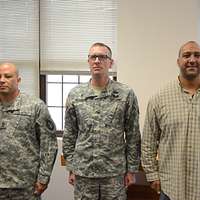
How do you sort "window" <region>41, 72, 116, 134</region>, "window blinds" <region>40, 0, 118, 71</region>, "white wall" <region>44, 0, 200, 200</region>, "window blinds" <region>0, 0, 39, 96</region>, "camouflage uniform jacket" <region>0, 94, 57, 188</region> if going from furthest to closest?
"window" <region>41, 72, 116, 134</region>
"window blinds" <region>0, 0, 39, 96</region>
"window blinds" <region>40, 0, 118, 71</region>
"white wall" <region>44, 0, 200, 200</region>
"camouflage uniform jacket" <region>0, 94, 57, 188</region>

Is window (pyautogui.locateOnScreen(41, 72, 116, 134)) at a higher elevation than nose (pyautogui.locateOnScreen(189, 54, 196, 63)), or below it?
below

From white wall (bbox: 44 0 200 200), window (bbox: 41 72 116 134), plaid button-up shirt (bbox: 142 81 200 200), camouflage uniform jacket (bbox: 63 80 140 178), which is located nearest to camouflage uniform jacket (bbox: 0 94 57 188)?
camouflage uniform jacket (bbox: 63 80 140 178)

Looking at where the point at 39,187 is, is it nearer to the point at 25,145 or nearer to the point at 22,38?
the point at 25,145

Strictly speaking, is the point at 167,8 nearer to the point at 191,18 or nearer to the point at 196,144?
the point at 191,18

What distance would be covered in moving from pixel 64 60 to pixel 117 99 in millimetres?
1550

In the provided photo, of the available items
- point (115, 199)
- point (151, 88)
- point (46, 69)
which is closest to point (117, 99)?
point (115, 199)

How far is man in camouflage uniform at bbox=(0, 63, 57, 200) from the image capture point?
8.74 ft

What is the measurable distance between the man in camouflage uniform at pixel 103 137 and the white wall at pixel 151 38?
1.00m

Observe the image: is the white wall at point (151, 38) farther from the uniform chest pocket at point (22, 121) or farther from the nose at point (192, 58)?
the uniform chest pocket at point (22, 121)

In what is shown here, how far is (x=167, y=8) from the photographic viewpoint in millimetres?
3605

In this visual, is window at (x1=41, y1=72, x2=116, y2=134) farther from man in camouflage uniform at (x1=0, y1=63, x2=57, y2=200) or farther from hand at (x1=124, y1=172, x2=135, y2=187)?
hand at (x1=124, y1=172, x2=135, y2=187)

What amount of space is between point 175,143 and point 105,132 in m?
0.49

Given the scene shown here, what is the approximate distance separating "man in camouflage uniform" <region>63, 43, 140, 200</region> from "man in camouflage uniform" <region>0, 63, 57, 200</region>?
0.21 metres

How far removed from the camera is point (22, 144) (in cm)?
267
